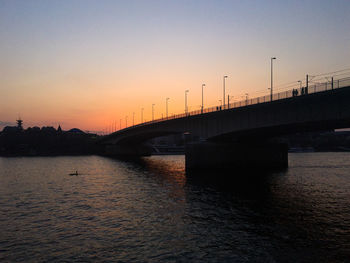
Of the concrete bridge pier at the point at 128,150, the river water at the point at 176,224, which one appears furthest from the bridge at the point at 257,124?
the concrete bridge pier at the point at 128,150

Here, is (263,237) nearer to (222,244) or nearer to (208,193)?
(222,244)

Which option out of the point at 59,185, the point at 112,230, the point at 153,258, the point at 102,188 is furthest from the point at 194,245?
the point at 59,185

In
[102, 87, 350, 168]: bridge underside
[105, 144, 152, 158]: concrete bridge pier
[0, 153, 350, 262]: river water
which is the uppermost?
[102, 87, 350, 168]: bridge underside

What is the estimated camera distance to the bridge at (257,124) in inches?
1481

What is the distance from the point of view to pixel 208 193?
35375 millimetres

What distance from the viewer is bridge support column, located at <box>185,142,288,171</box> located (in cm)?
5975

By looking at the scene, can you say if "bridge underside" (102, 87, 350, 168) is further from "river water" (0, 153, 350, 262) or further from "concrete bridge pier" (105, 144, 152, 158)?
"concrete bridge pier" (105, 144, 152, 158)

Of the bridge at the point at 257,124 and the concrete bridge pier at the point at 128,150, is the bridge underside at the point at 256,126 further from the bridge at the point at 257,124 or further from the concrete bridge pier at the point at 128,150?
the concrete bridge pier at the point at 128,150

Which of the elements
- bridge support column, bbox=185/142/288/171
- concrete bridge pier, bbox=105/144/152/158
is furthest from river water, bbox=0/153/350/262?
concrete bridge pier, bbox=105/144/152/158

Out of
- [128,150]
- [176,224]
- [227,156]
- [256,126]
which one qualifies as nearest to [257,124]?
[256,126]

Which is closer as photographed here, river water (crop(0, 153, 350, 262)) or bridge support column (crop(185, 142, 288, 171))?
river water (crop(0, 153, 350, 262))

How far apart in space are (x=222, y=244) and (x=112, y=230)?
7830 millimetres

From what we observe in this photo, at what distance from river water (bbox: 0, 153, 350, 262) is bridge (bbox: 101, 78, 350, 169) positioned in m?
10.2

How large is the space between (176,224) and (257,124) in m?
29.9
